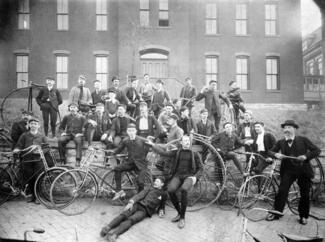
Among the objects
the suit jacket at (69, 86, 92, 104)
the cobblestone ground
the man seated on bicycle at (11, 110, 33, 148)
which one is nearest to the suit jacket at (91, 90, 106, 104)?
the suit jacket at (69, 86, 92, 104)

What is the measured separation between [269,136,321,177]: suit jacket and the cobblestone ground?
2.50ft

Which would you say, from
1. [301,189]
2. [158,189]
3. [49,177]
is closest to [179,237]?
[158,189]

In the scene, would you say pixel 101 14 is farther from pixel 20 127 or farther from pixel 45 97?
pixel 20 127

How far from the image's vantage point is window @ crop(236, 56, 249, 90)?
11.6 meters

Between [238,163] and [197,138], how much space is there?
0.88m

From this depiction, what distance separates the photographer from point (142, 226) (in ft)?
14.9

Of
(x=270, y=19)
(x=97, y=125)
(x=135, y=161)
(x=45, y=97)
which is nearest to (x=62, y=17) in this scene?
(x=45, y=97)

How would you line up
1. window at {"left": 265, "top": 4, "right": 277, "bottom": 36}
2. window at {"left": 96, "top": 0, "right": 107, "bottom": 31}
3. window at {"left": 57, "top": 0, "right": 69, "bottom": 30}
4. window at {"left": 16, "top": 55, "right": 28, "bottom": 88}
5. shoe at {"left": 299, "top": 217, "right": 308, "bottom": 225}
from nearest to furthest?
shoe at {"left": 299, "top": 217, "right": 308, "bottom": 225}, window at {"left": 265, "top": 4, "right": 277, "bottom": 36}, window at {"left": 16, "top": 55, "right": 28, "bottom": 88}, window at {"left": 57, "top": 0, "right": 69, "bottom": 30}, window at {"left": 96, "top": 0, "right": 107, "bottom": 31}

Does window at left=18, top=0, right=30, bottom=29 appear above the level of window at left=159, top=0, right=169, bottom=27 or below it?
below

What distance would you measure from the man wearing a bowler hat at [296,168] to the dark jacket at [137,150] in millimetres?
2102

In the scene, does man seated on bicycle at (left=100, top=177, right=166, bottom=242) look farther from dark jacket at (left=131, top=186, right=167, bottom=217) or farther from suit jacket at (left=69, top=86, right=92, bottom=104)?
suit jacket at (left=69, top=86, right=92, bottom=104)

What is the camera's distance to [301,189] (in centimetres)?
471

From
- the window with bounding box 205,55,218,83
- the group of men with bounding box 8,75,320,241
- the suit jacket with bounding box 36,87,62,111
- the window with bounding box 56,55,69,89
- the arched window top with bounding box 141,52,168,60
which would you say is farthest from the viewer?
the window with bounding box 205,55,218,83

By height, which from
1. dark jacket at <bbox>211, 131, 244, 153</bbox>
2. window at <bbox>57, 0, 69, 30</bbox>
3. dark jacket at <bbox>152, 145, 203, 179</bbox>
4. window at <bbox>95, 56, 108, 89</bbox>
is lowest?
dark jacket at <bbox>152, 145, 203, 179</bbox>
